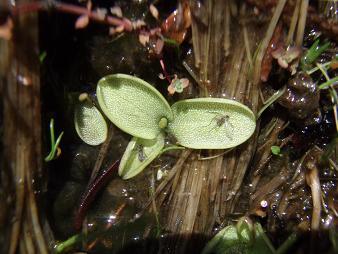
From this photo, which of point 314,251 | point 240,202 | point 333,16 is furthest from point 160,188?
point 333,16

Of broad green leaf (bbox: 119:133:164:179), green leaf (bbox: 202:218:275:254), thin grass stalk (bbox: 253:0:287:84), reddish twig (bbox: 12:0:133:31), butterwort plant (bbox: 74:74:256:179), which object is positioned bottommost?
green leaf (bbox: 202:218:275:254)

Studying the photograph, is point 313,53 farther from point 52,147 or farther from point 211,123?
point 52,147

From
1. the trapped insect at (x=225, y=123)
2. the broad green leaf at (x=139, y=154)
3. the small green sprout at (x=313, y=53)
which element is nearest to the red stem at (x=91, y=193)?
the broad green leaf at (x=139, y=154)

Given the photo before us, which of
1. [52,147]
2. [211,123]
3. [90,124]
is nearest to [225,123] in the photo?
[211,123]

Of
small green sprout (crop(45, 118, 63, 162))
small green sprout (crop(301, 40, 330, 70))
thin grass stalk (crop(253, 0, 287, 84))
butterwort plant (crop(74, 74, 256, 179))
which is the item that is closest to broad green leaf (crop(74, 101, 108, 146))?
butterwort plant (crop(74, 74, 256, 179))

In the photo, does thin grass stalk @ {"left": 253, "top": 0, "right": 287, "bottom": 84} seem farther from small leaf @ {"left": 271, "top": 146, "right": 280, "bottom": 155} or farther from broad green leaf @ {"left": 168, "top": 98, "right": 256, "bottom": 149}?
small leaf @ {"left": 271, "top": 146, "right": 280, "bottom": 155}

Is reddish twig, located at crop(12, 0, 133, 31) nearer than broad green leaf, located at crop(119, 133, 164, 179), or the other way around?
reddish twig, located at crop(12, 0, 133, 31)

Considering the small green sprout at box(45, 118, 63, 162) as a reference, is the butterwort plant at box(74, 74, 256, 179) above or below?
above
